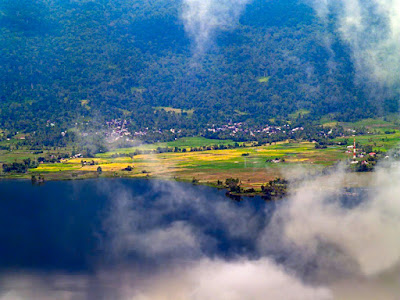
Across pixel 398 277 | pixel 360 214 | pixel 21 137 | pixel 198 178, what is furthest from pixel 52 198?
pixel 21 137

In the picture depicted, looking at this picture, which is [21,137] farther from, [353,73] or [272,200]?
[353,73]

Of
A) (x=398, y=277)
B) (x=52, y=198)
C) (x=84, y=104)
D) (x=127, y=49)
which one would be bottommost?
(x=398, y=277)

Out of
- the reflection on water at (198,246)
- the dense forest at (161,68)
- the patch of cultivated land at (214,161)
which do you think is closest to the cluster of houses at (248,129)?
the dense forest at (161,68)

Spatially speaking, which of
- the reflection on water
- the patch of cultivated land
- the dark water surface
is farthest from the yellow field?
the reflection on water

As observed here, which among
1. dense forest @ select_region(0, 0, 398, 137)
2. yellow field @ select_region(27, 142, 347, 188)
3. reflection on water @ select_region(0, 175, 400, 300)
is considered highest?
dense forest @ select_region(0, 0, 398, 137)

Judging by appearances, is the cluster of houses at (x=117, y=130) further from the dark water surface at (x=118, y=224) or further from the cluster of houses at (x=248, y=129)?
the dark water surface at (x=118, y=224)

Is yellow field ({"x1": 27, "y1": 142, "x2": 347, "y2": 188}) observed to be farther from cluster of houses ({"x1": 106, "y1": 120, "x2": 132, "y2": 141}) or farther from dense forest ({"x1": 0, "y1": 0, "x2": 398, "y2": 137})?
dense forest ({"x1": 0, "y1": 0, "x2": 398, "y2": 137})
